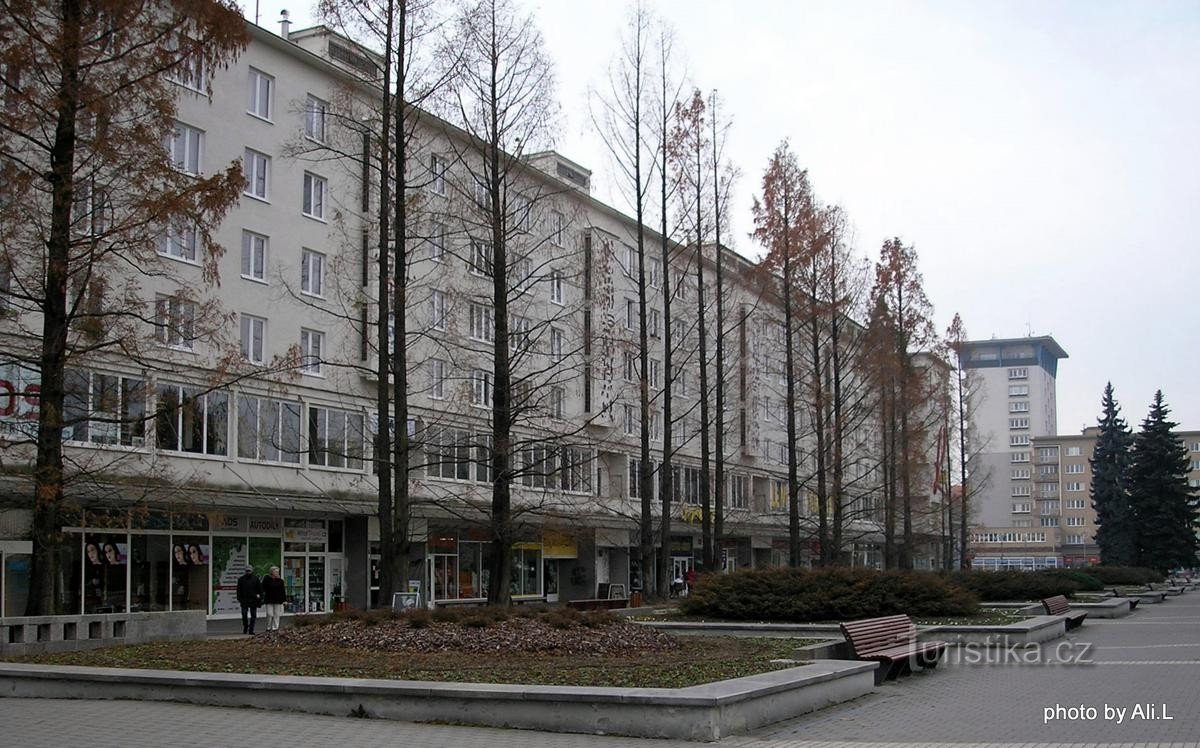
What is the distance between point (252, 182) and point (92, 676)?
83.4ft

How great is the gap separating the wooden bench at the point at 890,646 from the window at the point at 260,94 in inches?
1050

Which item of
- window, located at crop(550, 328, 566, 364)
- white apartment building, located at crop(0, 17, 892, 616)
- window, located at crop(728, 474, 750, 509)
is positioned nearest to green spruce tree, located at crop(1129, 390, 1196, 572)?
window, located at crop(728, 474, 750, 509)

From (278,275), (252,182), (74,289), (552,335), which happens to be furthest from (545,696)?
(552,335)

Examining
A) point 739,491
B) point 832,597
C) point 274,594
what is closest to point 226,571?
point 274,594

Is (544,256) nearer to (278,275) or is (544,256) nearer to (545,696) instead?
(278,275)

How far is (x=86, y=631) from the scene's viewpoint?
58.7 feet

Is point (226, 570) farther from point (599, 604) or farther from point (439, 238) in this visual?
point (439, 238)

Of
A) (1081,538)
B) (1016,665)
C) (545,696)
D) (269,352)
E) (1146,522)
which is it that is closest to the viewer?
(545,696)

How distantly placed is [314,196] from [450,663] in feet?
90.4

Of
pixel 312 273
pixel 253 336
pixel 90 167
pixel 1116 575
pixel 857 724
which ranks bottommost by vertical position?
pixel 1116 575

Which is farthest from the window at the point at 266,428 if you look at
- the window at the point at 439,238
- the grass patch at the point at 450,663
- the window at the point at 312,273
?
the grass patch at the point at 450,663

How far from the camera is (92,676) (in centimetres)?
1346

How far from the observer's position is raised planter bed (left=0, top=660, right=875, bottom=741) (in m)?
11.0

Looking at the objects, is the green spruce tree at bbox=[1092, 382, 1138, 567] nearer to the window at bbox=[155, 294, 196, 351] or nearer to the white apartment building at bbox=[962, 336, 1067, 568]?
the white apartment building at bbox=[962, 336, 1067, 568]
